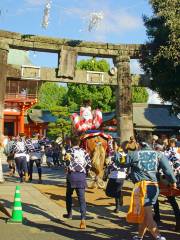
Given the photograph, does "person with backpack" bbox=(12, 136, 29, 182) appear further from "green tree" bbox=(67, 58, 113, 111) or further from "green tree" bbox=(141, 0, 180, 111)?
"green tree" bbox=(67, 58, 113, 111)

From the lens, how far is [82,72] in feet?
59.0

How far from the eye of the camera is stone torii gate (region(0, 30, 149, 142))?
665 inches

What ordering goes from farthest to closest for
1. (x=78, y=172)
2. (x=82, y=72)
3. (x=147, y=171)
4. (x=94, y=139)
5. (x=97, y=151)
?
(x=82, y=72)
(x=94, y=139)
(x=97, y=151)
(x=78, y=172)
(x=147, y=171)

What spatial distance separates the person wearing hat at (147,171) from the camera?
24.2 feet

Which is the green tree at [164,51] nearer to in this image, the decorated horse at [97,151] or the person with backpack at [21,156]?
the decorated horse at [97,151]

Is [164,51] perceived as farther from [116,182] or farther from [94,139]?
[116,182]

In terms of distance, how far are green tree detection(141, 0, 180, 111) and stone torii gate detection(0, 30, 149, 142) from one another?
86 cm

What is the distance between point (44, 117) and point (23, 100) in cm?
514

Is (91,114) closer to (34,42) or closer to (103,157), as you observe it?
(103,157)

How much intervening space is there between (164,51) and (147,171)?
8.50 meters

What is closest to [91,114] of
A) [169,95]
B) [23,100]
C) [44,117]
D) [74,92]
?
[169,95]

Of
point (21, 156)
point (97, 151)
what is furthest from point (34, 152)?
point (97, 151)

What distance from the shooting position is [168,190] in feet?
29.7

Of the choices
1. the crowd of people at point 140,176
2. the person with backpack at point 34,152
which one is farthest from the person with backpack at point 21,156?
the crowd of people at point 140,176
